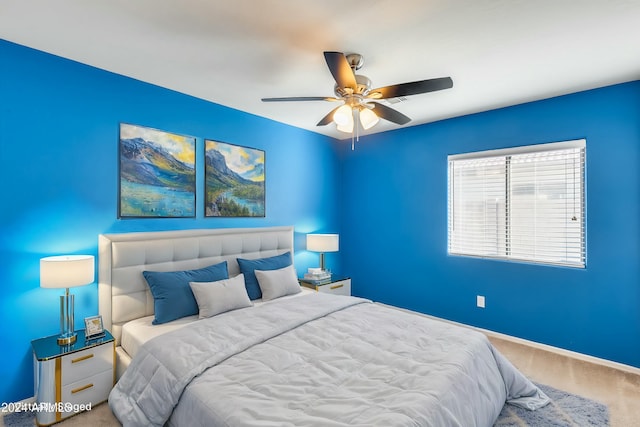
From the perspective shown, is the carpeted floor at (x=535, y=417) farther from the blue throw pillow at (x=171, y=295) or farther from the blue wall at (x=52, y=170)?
the blue throw pillow at (x=171, y=295)

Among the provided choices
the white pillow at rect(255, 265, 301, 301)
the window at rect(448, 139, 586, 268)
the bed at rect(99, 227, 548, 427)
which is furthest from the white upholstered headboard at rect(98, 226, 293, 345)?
the window at rect(448, 139, 586, 268)

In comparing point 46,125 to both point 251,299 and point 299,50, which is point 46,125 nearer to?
point 299,50

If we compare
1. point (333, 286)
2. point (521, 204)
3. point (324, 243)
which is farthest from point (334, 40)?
point (333, 286)

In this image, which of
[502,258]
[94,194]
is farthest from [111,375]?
[502,258]

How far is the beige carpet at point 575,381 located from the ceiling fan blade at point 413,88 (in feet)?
8.28

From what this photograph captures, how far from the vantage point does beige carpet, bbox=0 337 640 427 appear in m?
2.06

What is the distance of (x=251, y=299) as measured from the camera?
3055 mm

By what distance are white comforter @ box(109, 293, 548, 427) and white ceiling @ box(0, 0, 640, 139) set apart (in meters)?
2.03

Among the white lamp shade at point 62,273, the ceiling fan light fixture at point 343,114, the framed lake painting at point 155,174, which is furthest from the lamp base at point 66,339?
the ceiling fan light fixture at point 343,114

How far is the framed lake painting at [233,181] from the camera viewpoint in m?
3.25

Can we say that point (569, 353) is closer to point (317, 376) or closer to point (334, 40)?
point (317, 376)

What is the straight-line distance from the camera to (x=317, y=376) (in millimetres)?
1641

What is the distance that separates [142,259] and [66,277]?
2.03 feet

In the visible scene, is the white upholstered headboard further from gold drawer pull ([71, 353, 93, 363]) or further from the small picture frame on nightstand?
gold drawer pull ([71, 353, 93, 363])
